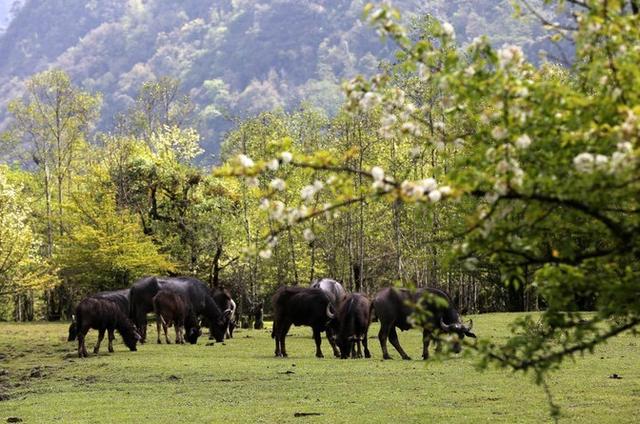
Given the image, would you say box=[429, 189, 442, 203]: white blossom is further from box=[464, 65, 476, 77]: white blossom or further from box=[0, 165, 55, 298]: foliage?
box=[0, 165, 55, 298]: foliage

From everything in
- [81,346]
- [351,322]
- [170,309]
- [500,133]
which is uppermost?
[500,133]

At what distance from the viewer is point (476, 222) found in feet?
22.5

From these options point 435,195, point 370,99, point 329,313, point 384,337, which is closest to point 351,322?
point 384,337

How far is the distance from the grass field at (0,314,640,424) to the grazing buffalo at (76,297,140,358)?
0.94 metres

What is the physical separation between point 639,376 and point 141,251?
35.7m

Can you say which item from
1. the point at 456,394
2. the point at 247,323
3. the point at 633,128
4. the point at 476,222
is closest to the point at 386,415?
the point at 456,394

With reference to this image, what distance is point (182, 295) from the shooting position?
113 feet

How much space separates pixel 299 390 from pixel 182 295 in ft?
56.8

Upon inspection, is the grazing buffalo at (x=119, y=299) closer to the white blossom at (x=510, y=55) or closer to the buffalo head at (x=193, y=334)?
the buffalo head at (x=193, y=334)

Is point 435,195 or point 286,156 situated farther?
point 286,156

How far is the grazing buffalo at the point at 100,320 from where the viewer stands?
1088 inches

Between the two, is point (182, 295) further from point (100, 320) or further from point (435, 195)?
point (435, 195)

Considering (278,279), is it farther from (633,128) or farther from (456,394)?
(633,128)

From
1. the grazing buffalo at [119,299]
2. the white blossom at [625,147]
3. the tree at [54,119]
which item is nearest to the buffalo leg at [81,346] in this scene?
the grazing buffalo at [119,299]
